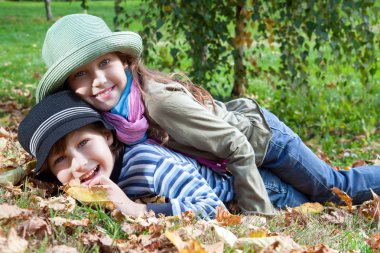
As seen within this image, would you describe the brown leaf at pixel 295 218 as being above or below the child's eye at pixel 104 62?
below

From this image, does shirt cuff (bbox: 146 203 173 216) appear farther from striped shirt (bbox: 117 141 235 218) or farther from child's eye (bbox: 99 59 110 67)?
child's eye (bbox: 99 59 110 67)

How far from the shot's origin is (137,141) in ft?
9.69

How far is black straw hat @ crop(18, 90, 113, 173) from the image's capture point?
2648 mm

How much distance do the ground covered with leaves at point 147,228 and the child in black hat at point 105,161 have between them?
0.36ft

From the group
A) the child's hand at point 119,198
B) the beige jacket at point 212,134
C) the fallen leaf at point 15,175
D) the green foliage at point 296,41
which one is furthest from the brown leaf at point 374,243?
the green foliage at point 296,41

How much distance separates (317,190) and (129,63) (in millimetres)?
1220

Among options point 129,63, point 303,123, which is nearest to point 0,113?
point 303,123

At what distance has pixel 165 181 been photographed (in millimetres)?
2836

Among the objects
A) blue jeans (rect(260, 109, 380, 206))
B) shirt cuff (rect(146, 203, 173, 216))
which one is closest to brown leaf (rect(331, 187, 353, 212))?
blue jeans (rect(260, 109, 380, 206))

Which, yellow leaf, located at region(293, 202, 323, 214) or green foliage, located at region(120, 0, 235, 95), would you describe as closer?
yellow leaf, located at region(293, 202, 323, 214)

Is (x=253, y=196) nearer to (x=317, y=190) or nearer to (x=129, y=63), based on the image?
(x=317, y=190)

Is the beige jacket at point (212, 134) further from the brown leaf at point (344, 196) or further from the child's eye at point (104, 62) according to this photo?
the brown leaf at point (344, 196)

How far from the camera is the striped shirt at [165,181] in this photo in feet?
9.11

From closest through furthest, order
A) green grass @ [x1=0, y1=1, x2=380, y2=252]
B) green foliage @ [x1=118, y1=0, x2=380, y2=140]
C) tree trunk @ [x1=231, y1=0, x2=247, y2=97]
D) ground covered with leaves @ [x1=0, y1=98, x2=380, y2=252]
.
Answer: ground covered with leaves @ [x1=0, y1=98, x2=380, y2=252]
green grass @ [x1=0, y1=1, x2=380, y2=252]
green foliage @ [x1=118, y1=0, x2=380, y2=140]
tree trunk @ [x1=231, y1=0, x2=247, y2=97]
